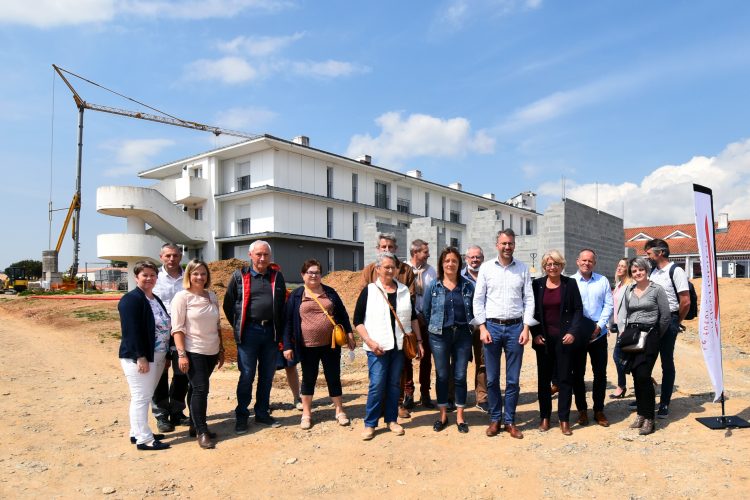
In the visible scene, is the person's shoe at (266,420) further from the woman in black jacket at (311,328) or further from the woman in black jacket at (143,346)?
the woman in black jacket at (143,346)

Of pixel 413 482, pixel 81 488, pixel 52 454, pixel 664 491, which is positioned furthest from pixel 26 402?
pixel 664 491

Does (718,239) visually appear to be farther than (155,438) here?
Yes

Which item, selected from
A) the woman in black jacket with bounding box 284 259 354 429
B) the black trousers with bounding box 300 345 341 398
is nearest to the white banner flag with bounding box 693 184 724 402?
the woman in black jacket with bounding box 284 259 354 429

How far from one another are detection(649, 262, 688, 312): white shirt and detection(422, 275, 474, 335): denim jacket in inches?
89.1

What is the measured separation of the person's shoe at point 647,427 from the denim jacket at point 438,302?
1978 millimetres

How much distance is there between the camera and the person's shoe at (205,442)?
4.62 meters

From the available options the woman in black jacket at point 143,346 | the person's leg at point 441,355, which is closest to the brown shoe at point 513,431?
the person's leg at point 441,355

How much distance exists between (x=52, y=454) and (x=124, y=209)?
24.9 metres

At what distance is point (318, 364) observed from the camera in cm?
519

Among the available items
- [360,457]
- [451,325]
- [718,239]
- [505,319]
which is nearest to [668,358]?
[505,319]

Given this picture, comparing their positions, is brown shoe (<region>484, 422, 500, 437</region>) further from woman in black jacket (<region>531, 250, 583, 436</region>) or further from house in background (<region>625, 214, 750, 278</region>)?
house in background (<region>625, 214, 750, 278</region>)

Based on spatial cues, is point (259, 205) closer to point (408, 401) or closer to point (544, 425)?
point (408, 401)

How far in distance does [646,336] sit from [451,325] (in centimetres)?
196

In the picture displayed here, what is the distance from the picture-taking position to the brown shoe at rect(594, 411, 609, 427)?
16.4ft
